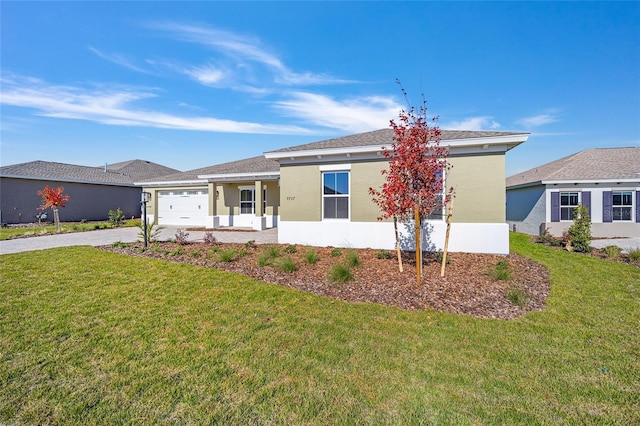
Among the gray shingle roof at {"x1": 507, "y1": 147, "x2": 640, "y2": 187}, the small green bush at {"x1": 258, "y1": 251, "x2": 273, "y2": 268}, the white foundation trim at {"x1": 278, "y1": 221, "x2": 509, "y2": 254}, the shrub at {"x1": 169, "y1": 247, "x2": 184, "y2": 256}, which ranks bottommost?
the small green bush at {"x1": 258, "y1": 251, "x2": 273, "y2": 268}

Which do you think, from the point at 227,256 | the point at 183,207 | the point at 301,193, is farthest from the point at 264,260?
the point at 183,207

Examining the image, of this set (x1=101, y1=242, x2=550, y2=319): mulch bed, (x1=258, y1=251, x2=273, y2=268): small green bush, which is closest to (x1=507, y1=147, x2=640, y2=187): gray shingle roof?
(x1=101, y1=242, x2=550, y2=319): mulch bed

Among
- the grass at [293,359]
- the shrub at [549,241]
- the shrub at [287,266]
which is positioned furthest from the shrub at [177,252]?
the shrub at [549,241]

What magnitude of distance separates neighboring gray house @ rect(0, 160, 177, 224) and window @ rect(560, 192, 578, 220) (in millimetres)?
31250

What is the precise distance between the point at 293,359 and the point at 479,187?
8321 millimetres

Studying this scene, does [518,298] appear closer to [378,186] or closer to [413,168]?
[413,168]

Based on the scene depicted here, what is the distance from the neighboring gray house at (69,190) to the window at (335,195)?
20933mm

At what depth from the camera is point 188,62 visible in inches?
446

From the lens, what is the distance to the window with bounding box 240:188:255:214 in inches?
687

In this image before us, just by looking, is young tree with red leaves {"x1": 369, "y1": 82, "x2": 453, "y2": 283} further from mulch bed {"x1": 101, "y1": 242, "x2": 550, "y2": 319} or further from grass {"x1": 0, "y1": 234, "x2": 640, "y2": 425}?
grass {"x1": 0, "y1": 234, "x2": 640, "y2": 425}

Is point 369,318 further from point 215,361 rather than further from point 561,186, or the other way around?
point 561,186

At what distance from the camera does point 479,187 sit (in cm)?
884

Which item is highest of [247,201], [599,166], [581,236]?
[599,166]

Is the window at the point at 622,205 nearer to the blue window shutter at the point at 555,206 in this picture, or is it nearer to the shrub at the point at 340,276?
the blue window shutter at the point at 555,206
